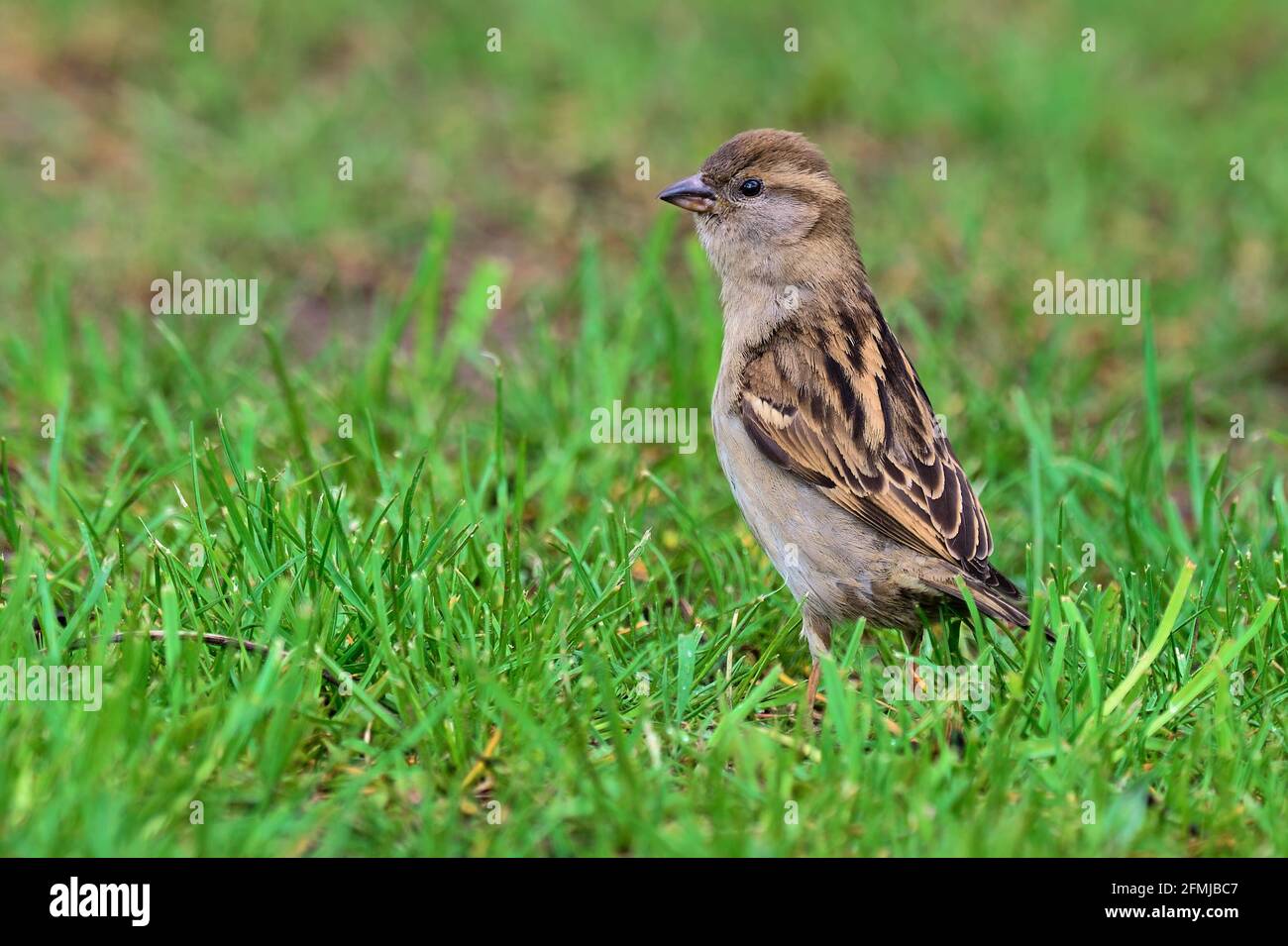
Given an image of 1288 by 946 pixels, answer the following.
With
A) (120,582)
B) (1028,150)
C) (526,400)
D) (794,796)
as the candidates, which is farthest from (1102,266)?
(120,582)

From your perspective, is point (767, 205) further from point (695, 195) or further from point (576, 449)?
point (576, 449)

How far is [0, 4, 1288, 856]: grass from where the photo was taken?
4152mm

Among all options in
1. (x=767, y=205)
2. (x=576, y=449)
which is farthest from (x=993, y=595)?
(x=576, y=449)

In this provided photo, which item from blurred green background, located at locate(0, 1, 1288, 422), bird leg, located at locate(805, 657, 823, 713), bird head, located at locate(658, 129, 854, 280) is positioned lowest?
bird leg, located at locate(805, 657, 823, 713)

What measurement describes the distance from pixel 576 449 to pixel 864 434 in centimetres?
144

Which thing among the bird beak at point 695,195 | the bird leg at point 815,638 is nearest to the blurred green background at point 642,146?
the bird beak at point 695,195

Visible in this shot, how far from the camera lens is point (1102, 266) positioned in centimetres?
846

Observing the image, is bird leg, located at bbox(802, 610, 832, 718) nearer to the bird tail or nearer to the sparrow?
the sparrow

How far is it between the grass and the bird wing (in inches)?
14.5

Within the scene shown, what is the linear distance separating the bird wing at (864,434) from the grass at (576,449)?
0.37 m

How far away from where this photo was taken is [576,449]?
253 inches

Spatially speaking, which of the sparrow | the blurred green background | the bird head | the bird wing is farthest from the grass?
the bird head

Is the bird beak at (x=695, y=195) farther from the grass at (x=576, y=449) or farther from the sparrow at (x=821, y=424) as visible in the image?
the grass at (x=576, y=449)
